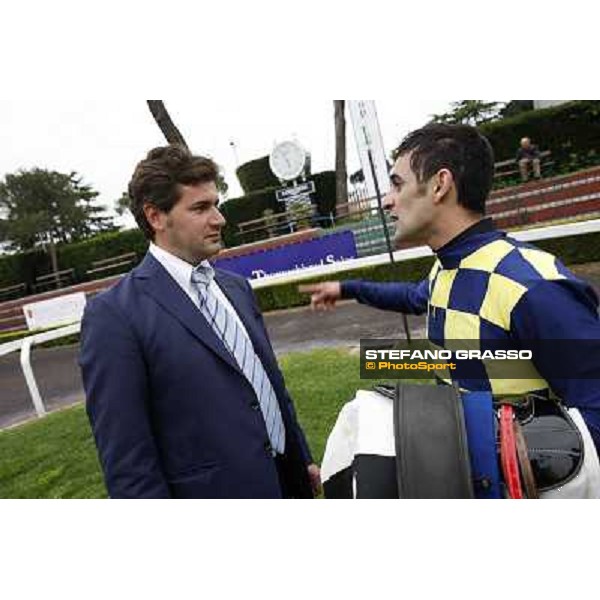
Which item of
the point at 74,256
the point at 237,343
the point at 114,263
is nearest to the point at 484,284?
the point at 237,343

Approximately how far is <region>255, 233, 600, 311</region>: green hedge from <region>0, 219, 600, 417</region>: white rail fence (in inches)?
0.4

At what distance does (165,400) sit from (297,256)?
0.41m

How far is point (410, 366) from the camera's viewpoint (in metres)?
0.76

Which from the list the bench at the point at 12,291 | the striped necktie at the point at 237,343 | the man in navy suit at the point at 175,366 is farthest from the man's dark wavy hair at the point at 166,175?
the bench at the point at 12,291

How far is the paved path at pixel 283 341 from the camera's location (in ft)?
3.01

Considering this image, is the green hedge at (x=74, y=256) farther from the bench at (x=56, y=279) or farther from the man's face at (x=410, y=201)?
the man's face at (x=410, y=201)

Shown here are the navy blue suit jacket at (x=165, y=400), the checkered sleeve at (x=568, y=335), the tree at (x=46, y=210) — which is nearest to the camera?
the checkered sleeve at (x=568, y=335)

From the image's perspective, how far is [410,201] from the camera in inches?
24.6

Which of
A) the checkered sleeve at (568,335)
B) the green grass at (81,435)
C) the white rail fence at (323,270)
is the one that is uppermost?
the white rail fence at (323,270)

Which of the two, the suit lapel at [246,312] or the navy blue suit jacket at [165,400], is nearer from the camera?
the navy blue suit jacket at [165,400]

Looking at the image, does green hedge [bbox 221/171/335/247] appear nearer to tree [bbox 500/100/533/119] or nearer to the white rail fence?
the white rail fence

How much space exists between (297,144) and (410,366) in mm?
444

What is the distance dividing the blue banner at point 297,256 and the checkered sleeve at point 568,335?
1.48 feet
